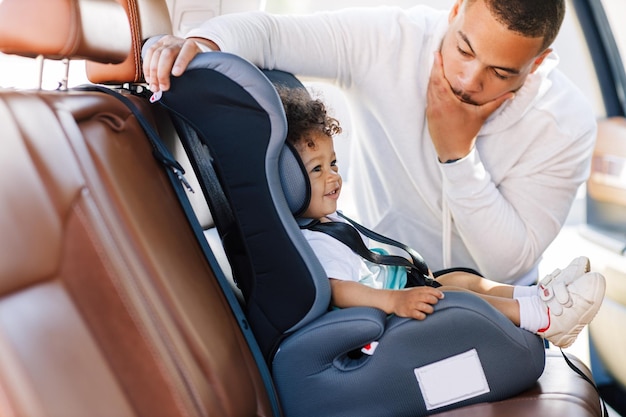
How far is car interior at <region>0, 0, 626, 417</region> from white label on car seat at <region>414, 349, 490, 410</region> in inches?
0.8

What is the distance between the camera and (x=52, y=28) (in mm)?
1333

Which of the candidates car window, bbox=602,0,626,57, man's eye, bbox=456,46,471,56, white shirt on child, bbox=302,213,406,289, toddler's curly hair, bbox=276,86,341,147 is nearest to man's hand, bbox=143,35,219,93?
toddler's curly hair, bbox=276,86,341,147

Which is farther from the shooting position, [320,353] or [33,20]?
[320,353]

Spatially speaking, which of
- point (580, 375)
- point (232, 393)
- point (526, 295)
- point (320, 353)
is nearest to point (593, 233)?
point (526, 295)

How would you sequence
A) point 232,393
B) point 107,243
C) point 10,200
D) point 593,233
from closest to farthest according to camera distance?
point 10,200 < point 107,243 < point 232,393 < point 593,233

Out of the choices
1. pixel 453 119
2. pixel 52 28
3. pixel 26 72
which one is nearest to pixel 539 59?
pixel 453 119

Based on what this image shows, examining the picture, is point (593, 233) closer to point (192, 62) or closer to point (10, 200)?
point (192, 62)

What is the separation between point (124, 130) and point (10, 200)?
1.05 ft

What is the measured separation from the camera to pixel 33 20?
132 centimetres

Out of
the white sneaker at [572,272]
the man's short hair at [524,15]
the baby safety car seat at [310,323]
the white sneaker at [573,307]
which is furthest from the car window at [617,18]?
the baby safety car seat at [310,323]

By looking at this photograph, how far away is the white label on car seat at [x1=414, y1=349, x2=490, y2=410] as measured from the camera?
1.45 m

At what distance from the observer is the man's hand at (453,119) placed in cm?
193

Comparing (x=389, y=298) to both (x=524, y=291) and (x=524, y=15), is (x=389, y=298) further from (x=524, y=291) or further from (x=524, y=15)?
(x=524, y=15)

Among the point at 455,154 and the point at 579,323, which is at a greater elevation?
the point at 455,154
